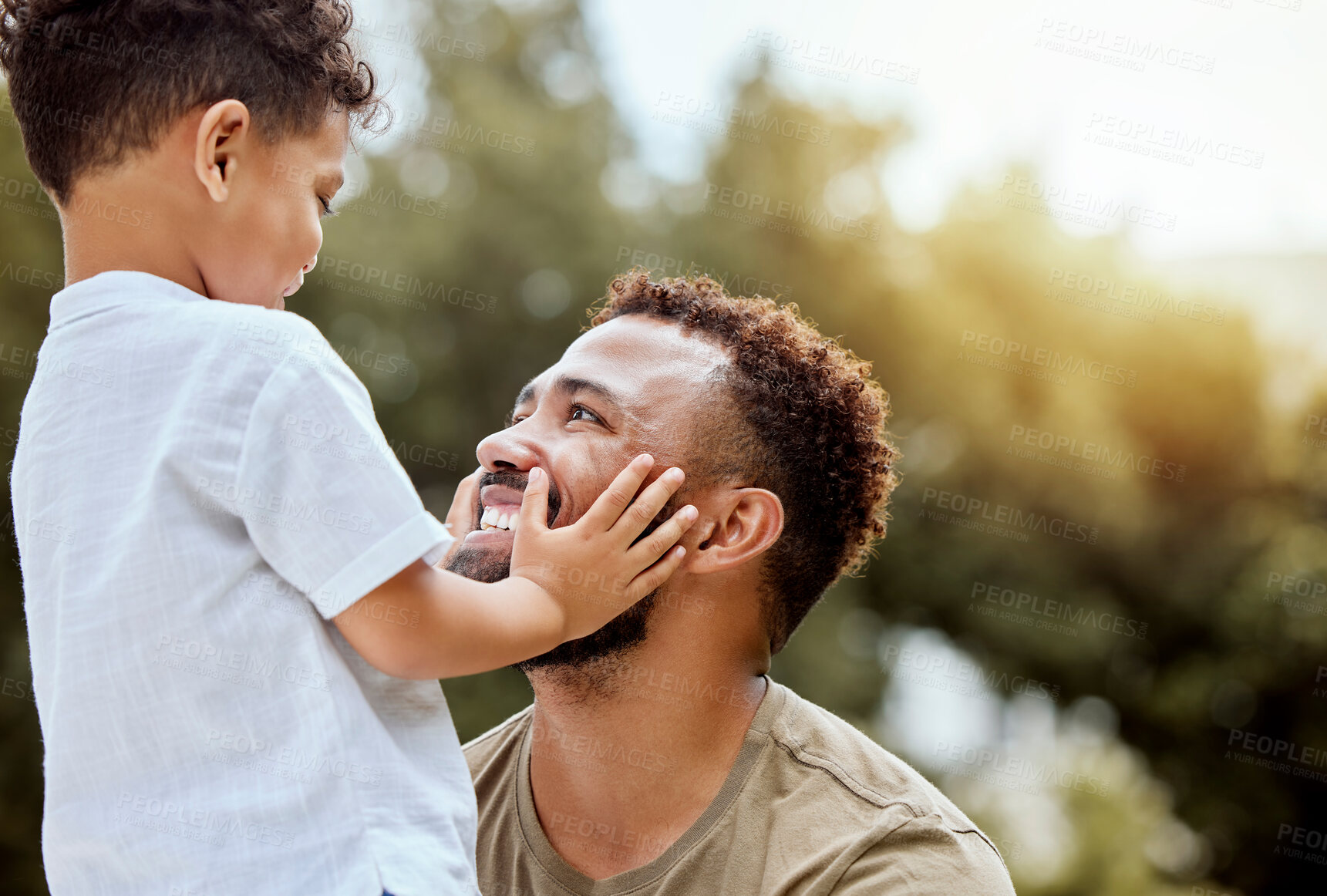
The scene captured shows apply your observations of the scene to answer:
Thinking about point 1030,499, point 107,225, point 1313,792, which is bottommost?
point 1313,792

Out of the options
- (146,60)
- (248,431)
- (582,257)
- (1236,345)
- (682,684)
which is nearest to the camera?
(248,431)

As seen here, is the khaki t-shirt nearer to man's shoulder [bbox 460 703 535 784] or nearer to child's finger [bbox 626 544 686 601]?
man's shoulder [bbox 460 703 535 784]

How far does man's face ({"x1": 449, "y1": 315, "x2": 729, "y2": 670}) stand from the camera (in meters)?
2.57

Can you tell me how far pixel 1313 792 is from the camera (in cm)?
1126

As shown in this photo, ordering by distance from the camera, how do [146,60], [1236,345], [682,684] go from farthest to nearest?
[1236,345]
[682,684]
[146,60]

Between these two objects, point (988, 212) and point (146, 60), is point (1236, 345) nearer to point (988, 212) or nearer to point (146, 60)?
point (988, 212)

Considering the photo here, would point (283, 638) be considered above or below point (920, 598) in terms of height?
above

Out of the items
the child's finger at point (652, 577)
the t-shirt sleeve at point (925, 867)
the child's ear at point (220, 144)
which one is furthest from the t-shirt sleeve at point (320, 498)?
the t-shirt sleeve at point (925, 867)

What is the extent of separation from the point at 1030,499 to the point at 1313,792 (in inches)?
161

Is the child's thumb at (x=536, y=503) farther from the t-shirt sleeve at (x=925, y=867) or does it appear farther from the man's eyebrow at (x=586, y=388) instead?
the t-shirt sleeve at (x=925, y=867)

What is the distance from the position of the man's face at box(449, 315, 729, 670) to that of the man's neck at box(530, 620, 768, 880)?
9 centimetres

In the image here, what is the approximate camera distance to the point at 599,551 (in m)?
2.02

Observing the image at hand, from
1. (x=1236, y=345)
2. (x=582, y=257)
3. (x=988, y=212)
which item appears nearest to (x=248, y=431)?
(x=582, y=257)

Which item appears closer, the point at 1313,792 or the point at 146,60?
the point at 146,60
